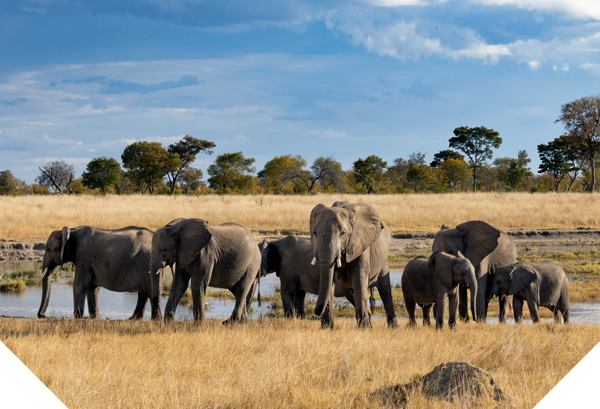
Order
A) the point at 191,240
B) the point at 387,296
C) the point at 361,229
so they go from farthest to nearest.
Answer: the point at 387,296
the point at 191,240
the point at 361,229

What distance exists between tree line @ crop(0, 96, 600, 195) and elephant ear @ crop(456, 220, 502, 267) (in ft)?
166

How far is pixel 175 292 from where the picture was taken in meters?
8.87

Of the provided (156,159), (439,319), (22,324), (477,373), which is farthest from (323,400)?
(156,159)

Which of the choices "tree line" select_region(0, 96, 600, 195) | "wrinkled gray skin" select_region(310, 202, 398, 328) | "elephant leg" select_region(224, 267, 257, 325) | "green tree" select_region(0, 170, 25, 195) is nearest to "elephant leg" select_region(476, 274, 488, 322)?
"wrinkled gray skin" select_region(310, 202, 398, 328)

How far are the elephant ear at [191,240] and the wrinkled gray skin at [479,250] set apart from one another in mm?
4709

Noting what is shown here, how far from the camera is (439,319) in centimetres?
905

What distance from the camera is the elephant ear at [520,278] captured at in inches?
422

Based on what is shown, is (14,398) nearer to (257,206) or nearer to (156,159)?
(257,206)

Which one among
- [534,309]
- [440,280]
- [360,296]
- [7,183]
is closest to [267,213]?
[534,309]

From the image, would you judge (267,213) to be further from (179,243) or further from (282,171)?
(282,171)

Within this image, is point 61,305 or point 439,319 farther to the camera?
point 61,305

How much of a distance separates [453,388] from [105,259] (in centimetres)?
740

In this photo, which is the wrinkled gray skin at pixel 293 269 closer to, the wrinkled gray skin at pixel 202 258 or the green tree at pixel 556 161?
the wrinkled gray skin at pixel 202 258

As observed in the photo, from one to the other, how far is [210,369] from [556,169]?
2938 inches
